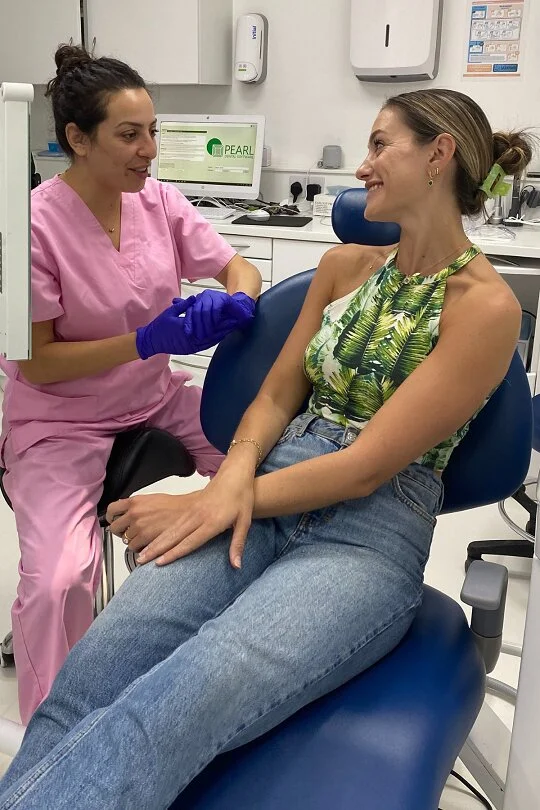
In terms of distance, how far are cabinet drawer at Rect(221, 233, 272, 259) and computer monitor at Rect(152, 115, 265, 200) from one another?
43 cm

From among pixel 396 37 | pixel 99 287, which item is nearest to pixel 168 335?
pixel 99 287

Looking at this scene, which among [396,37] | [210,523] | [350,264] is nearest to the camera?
[210,523]

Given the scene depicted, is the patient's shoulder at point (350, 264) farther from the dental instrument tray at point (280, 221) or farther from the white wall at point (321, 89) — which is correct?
the white wall at point (321, 89)

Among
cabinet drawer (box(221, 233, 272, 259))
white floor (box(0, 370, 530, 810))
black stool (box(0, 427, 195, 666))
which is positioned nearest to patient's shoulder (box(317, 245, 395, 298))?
black stool (box(0, 427, 195, 666))

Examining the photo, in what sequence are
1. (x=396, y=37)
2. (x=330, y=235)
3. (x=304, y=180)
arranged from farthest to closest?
(x=304, y=180) → (x=396, y=37) → (x=330, y=235)

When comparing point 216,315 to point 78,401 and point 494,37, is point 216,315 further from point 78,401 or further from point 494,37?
point 494,37

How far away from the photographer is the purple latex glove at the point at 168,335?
4.64 ft

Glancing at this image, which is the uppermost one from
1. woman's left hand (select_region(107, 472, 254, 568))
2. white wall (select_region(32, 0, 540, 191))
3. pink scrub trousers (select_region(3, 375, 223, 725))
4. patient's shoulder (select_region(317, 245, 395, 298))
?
white wall (select_region(32, 0, 540, 191))

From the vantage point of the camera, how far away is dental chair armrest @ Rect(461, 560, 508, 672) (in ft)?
3.47

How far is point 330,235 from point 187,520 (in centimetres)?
190

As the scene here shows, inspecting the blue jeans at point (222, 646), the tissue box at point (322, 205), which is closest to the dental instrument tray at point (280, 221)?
the tissue box at point (322, 205)

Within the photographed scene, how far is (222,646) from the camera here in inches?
38.7

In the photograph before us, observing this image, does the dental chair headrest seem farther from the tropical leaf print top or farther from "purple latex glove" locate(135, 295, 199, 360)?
"purple latex glove" locate(135, 295, 199, 360)

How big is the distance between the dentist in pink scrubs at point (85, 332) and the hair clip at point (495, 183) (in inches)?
17.4
